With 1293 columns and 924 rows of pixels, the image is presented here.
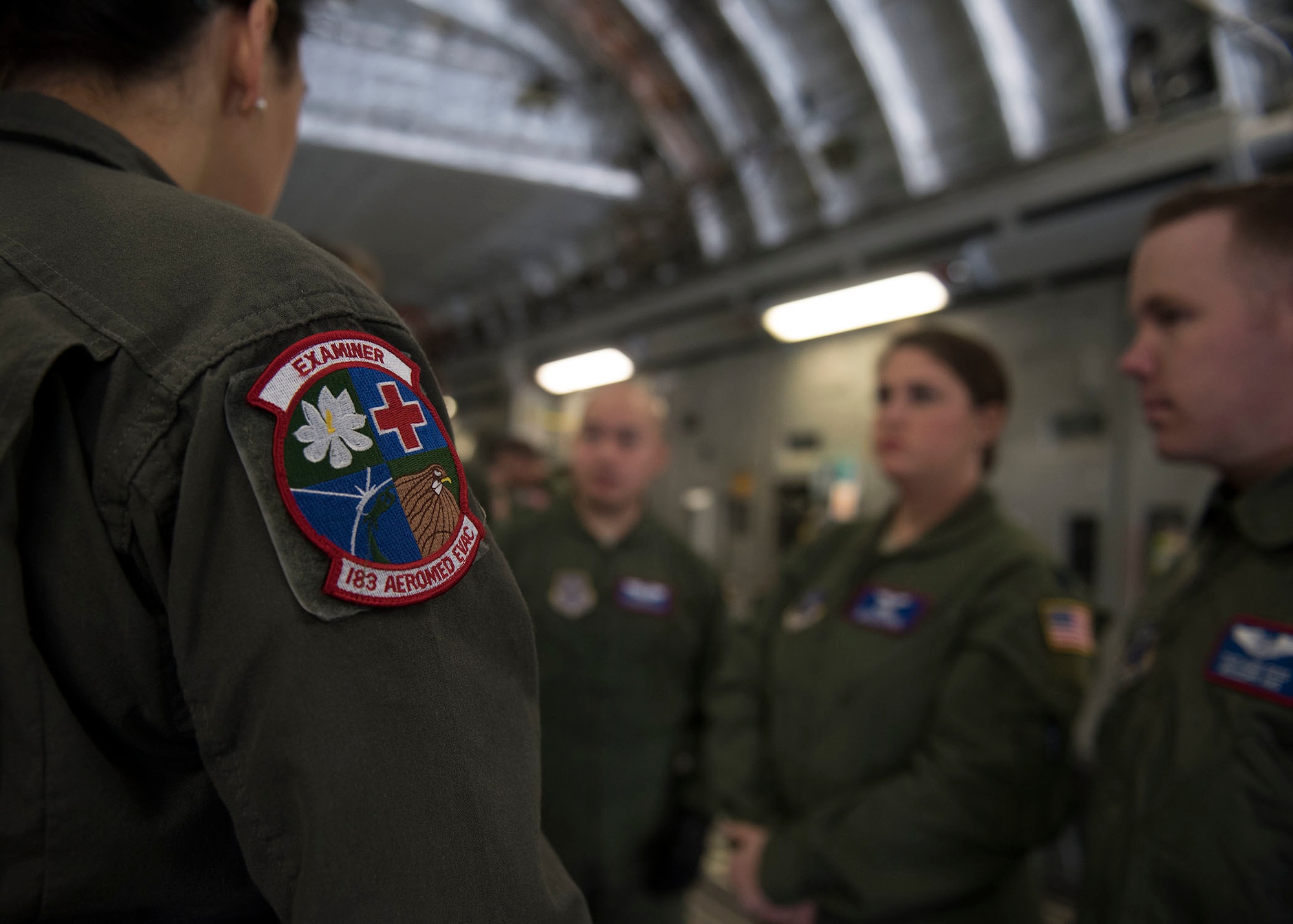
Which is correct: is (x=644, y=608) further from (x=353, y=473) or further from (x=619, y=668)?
(x=353, y=473)

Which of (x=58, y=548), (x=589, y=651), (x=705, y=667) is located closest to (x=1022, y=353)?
(x=705, y=667)

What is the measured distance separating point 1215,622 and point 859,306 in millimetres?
3268

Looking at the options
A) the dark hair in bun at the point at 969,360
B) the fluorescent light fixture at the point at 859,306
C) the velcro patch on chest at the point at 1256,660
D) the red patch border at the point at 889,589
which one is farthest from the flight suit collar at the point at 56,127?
the fluorescent light fixture at the point at 859,306

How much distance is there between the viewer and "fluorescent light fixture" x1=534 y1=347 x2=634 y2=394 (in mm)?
6227

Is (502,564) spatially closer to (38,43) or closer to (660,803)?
(38,43)

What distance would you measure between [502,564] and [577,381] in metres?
6.58

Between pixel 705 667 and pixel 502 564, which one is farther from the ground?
pixel 502 564

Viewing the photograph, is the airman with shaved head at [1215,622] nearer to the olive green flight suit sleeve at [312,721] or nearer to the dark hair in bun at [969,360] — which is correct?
the dark hair in bun at [969,360]

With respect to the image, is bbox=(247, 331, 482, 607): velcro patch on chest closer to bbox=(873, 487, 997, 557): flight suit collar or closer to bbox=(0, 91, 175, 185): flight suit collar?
bbox=(0, 91, 175, 185): flight suit collar

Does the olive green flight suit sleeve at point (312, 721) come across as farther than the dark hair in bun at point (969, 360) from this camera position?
No

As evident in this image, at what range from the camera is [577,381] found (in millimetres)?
7094

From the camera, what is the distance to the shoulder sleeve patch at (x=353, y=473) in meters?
0.47

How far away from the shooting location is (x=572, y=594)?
93.6 inches

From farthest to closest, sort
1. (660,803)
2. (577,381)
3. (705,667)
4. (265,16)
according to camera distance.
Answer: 1. (577,381)
2. (705,667)
3. (660,803)
4. (265,16)
